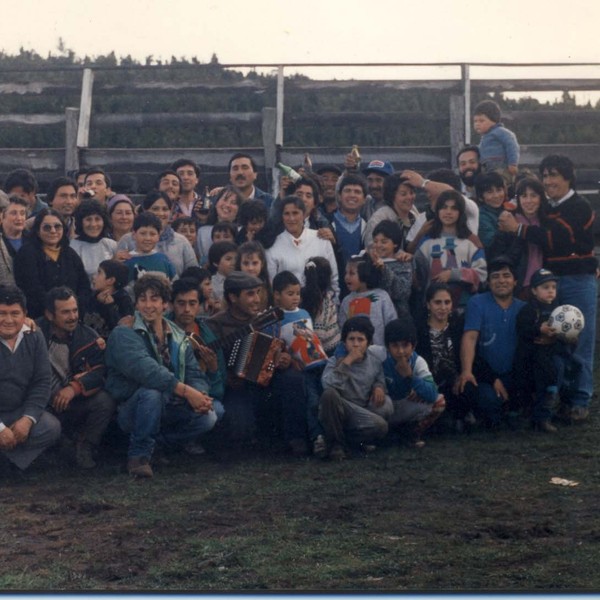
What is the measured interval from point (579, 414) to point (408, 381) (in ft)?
3.94

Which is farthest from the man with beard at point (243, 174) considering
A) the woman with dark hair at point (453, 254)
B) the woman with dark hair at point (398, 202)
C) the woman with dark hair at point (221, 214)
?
the woman with dark hair at point (453, 254)

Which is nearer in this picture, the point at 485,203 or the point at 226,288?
the point at 226,288

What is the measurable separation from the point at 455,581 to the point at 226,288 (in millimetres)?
2749

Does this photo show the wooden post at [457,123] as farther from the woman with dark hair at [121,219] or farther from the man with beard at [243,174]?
the woman with dark hair at [121,219]

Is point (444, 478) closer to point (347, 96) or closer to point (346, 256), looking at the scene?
point (346, 256)

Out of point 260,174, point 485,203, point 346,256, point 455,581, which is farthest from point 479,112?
point 455,581

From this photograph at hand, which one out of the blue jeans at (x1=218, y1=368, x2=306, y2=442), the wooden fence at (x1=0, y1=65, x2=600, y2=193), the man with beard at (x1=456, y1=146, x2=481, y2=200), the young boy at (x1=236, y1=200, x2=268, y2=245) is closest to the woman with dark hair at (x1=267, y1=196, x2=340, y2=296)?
the young boy at (x1=236, y1=200, x2=268, y2=245)

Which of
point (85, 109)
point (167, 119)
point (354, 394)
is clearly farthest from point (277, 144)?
point (354, 394)

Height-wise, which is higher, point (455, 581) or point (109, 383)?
point (109, 383)

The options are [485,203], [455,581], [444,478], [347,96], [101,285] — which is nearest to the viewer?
[455,581]

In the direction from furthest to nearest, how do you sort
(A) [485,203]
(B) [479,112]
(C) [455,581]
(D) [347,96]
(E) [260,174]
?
(D) [347,96] → (E) [260,174] → (B) [479,112] → (A) [485,203] → (C) [455,581]

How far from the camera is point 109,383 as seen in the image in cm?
661

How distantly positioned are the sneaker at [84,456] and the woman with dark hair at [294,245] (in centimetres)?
157

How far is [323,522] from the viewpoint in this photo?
5500mm
